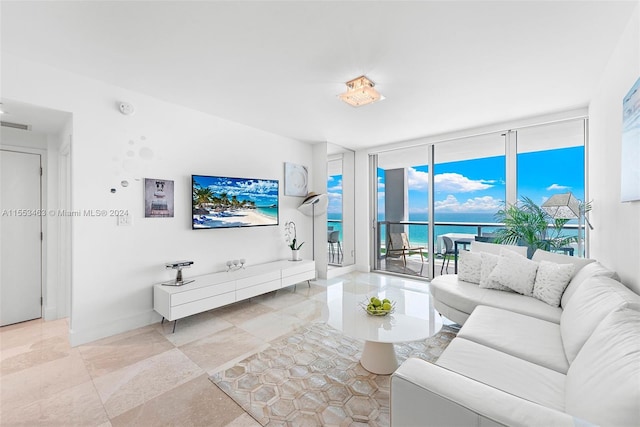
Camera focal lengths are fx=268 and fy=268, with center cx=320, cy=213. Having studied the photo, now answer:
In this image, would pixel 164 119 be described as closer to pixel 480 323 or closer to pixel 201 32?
pixel 201 32

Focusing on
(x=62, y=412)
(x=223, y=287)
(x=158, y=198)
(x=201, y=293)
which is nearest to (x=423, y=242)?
(x=223, y=287)

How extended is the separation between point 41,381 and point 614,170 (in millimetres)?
4786

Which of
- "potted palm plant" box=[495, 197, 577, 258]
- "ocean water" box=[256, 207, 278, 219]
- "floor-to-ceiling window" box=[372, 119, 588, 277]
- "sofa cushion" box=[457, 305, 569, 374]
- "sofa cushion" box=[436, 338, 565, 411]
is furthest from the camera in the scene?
"ocean water" box=[256, 207, 278, 219]

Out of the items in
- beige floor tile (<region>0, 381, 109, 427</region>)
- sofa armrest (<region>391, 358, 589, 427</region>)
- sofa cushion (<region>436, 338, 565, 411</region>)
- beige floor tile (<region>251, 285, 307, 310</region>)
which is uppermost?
sofa armrest (<region>391, 358, 589, 427</region>)

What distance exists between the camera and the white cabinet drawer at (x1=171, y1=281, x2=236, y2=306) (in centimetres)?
277

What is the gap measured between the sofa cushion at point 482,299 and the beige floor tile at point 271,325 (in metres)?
1.56

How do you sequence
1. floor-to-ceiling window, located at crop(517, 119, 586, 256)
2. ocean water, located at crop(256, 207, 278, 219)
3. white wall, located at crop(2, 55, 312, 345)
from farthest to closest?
1. ocean water, located at crop(256, 207, 278, 219)
2. floor-to-ceiling window, located at crop(517, 119, 586, 256)
3. white wall, located at crop(2, 55, 312, 345)

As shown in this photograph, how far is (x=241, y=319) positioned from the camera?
3.13m

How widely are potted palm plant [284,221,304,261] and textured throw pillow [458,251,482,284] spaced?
2441mm

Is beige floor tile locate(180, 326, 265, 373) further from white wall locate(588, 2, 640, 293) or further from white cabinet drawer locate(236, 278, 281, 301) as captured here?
white wall locate(588, 2, 640, 293)

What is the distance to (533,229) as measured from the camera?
3387mm

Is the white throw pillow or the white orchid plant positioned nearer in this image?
the white throw pillow

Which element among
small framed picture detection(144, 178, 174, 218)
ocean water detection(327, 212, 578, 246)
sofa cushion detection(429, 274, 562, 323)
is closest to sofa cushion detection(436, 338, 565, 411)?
sofa cushion detection(429, 274, 562, 323)

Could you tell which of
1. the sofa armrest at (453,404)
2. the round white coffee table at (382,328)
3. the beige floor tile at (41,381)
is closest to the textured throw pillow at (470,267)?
the round white coffee table at (382,328)
